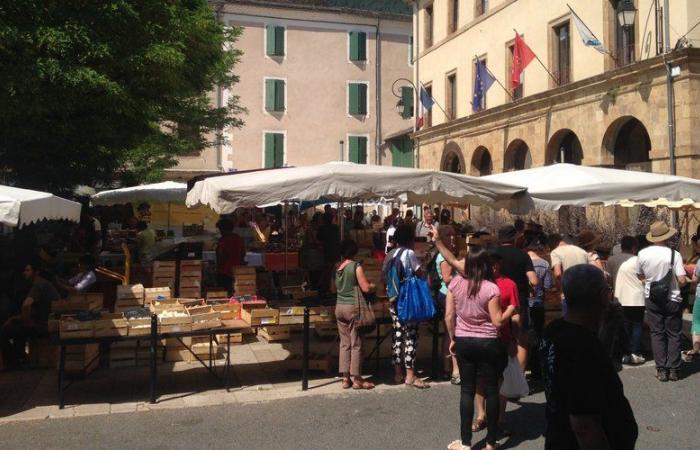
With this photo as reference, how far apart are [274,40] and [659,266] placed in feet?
98.7

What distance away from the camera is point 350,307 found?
6703mm

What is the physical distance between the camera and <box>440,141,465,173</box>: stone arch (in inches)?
1033

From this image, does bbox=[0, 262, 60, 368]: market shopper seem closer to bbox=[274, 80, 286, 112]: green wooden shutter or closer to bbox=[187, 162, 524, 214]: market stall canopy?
bbox=[187, 162, 524, 214]: market stall canopy

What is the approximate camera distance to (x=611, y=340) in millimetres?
6906

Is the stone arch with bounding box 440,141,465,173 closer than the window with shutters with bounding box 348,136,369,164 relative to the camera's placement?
Yes

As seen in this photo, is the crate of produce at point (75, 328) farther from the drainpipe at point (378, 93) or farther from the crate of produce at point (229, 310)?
the drainpipe at point (378, 93)

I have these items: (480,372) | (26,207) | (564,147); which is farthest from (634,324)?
(564,147)

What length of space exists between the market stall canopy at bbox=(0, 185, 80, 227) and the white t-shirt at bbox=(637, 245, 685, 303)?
6.67 meters

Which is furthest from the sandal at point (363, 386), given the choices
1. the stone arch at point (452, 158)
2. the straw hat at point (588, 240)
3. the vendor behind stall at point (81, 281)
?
the stone arch at point (452, 158)

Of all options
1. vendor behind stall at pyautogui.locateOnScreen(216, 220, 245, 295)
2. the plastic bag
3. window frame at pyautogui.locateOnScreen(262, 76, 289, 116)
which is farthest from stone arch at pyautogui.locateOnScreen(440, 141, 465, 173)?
the plastic bag

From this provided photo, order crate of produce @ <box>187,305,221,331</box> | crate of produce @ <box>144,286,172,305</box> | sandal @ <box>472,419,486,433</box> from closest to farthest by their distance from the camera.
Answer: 1. sandal @ <box>472,419,486,433</box>
2. crate of produce @ <box>187,305,221,331</box>
3. crate of produce @ <box>144,286,172,305</box>

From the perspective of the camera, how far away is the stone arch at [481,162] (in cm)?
2519

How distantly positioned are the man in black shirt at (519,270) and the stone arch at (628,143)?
1255cm

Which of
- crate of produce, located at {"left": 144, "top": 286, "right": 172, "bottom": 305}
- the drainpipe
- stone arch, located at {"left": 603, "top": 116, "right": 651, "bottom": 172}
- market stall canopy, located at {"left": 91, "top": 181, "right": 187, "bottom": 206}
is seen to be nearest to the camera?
crate of produce, located at {"left": 144, "top": 286, "right": 172, "bottom": 305}
